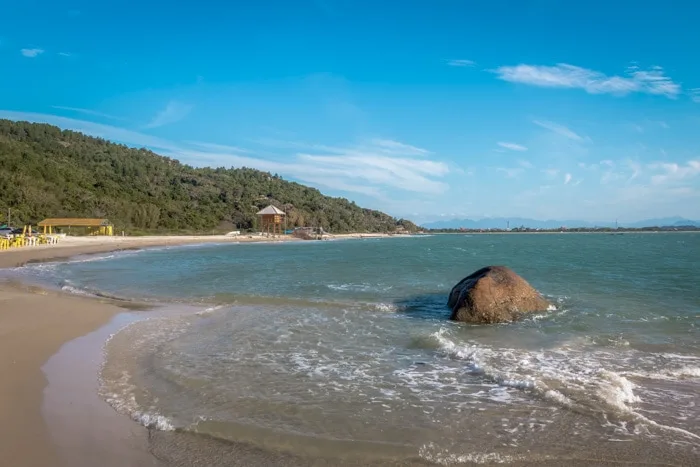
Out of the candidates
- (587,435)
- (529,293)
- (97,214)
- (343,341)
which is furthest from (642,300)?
(97,214)

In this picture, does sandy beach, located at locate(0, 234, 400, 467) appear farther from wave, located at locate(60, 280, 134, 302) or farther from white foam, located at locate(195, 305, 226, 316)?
wave, located at locate(60, 280, 134, 302)

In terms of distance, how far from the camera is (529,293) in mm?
12352

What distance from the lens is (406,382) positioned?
6773 mm

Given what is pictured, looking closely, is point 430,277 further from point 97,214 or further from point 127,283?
point 97,214

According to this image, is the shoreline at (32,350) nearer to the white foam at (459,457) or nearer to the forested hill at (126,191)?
the white foam at (459,457)

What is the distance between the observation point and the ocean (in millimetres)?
4707

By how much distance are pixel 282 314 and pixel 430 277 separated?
1024 cm

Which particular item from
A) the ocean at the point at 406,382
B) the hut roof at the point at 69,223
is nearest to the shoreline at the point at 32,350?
the ocean at the point at 406,382

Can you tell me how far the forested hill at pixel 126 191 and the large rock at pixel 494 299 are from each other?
71.9m

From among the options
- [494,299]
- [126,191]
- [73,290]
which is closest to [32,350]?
[73,290]

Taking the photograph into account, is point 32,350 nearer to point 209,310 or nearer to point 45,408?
point 45,408

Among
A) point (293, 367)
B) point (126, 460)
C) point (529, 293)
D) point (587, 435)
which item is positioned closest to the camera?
point (126, 460)

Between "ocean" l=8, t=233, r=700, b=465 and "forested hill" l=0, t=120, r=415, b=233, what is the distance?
67983mm

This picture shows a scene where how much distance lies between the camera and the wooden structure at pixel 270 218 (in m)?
97.1
